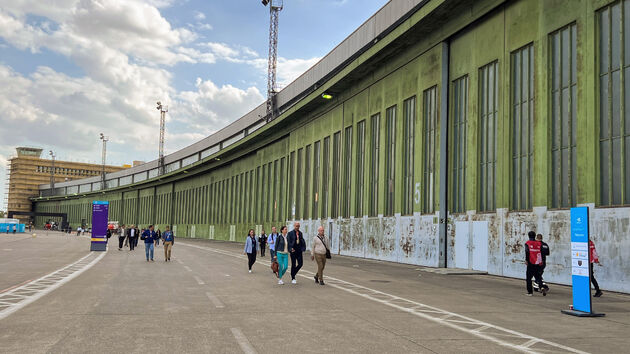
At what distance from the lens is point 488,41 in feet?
81.0

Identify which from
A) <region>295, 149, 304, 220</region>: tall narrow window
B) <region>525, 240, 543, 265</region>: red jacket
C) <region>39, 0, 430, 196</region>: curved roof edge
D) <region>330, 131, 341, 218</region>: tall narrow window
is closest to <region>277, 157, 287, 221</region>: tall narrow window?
<region>295, 149, 304, 220</region>: tall narrow window

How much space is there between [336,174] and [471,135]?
1743 cm

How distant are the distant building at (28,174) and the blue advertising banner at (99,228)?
14641 cm

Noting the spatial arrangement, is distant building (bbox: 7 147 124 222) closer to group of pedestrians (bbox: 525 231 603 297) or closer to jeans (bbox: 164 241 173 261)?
jeans (bbox: 164 241 173 261)

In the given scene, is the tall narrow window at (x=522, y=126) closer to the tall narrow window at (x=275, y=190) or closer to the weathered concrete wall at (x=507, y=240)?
the weathered concrete wall at (x=507, y=240)

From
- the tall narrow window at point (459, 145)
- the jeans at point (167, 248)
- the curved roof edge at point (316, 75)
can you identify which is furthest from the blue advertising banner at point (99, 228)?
the tall narrow window at point (459, 145)

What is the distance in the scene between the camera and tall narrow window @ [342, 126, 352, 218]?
39281 mm

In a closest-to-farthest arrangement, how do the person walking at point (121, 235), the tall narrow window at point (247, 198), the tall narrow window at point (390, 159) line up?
the tall narrow window at point (390, 159) < the person walking at point (121, 235) < the tall narrow window at point (247, 198)

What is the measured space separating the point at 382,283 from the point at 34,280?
10410 millimetres

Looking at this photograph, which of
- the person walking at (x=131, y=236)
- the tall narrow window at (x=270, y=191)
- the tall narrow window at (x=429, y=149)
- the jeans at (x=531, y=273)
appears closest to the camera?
the jeans at (x=531, y=273)

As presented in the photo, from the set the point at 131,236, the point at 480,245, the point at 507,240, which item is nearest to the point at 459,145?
the point at 480,245

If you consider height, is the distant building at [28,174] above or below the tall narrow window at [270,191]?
above

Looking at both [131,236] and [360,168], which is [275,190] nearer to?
[131,236]

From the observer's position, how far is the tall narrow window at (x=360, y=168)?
1470 inches
